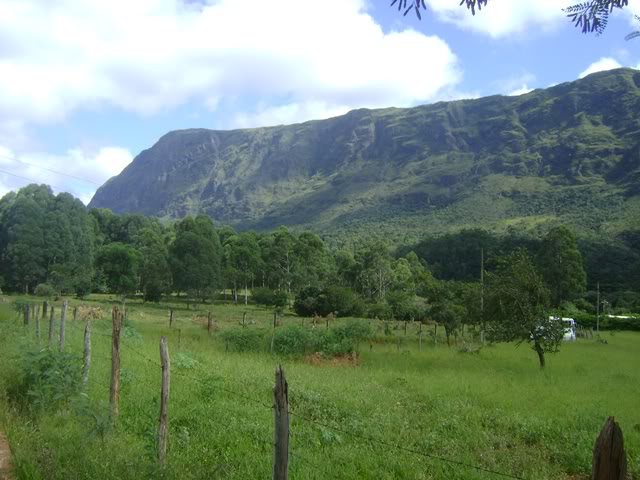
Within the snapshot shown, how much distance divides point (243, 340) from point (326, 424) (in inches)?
630

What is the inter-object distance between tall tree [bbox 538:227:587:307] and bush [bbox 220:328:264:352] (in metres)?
52.6

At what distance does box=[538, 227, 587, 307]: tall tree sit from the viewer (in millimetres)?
70750

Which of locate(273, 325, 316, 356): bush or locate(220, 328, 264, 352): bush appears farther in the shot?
locate(220, 328, 264, 352): bush

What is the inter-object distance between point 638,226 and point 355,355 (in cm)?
9270

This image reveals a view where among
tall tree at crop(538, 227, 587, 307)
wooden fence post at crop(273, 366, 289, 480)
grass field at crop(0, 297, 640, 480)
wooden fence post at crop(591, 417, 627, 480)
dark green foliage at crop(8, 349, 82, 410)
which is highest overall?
tall tree at crop(538, 227, 587, 307)

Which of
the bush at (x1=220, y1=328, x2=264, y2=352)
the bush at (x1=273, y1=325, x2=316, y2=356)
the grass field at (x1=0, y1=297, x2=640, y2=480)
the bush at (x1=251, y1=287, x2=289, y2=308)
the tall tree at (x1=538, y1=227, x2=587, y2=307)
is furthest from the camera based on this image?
the bush at (x1=251, y1=287, x2=289, y2=308)

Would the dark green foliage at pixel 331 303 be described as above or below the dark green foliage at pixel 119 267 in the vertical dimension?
below

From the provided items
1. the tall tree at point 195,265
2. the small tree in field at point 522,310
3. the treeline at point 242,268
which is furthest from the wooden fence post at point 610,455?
the tall tree at point 195,265

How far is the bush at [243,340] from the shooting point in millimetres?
26188

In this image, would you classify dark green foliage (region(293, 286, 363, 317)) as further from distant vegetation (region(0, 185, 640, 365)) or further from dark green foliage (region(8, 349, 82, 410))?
dark green foliage (region(8, 349, 82, 410))

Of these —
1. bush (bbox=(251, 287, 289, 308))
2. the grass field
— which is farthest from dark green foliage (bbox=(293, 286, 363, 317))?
the grass field

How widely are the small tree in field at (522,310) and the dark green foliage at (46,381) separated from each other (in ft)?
58.8

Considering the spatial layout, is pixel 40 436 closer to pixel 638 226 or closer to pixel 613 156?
pixel 638 226

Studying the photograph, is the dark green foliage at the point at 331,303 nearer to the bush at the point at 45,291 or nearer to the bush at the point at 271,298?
the bush at the point at 271,298
